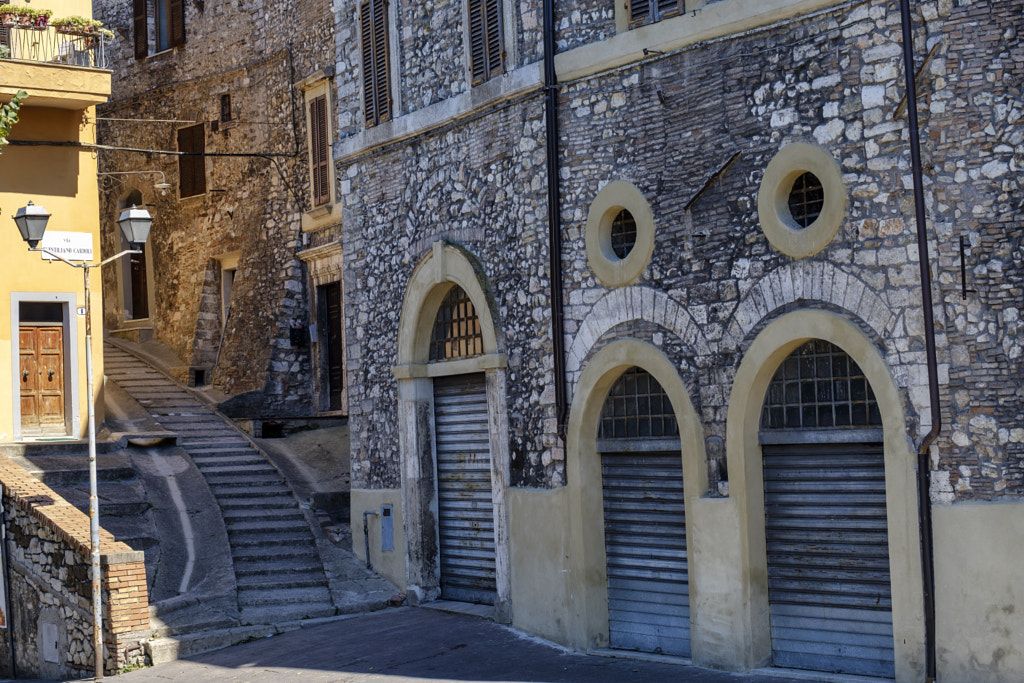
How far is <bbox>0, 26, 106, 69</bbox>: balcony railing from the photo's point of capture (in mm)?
18406

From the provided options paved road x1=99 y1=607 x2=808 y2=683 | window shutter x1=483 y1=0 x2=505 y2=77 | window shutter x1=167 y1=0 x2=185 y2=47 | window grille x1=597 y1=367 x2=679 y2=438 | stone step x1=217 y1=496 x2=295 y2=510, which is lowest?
paved road x1=99 y1=607 x2=808 y2=683

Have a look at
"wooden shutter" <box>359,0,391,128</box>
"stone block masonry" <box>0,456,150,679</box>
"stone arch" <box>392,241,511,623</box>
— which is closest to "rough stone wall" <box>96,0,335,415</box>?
"wooden shutter" <box>359,0,391,128</box>

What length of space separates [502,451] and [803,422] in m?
3.71

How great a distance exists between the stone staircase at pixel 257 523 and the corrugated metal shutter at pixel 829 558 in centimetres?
582

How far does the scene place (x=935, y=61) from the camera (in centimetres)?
917

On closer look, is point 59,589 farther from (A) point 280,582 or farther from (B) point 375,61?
(B) point 375,61

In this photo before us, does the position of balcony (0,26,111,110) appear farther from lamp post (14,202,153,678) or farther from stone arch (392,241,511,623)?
stone arch (392,241,511,623)

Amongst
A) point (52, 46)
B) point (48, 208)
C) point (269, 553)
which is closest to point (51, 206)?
point (48, 208)

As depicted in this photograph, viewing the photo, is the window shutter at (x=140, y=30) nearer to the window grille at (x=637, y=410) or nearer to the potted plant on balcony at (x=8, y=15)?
the potted plant on balcony at (x=8, y=15)

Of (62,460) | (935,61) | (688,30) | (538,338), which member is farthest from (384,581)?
(935,61)

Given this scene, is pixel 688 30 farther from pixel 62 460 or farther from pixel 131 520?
pixel 62 460

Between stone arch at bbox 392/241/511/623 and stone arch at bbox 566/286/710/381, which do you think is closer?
stone arch at bbox 566/286/710/381

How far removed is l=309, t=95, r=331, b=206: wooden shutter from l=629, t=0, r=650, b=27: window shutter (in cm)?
1210

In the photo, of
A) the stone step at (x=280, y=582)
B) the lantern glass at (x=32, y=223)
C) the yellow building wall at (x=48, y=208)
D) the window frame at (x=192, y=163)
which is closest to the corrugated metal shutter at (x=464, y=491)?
the stone step at (x=280, y=582)
